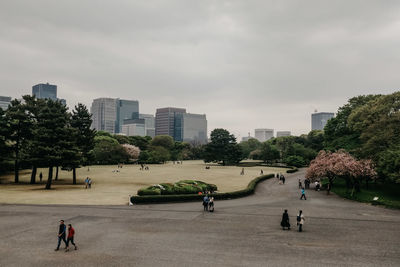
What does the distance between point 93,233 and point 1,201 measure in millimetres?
17864

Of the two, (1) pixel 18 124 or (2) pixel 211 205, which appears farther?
(1) pixel 18 124

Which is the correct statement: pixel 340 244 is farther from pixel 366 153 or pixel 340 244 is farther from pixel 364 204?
pixel 366 153

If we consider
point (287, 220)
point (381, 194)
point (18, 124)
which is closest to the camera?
point (287, 220)

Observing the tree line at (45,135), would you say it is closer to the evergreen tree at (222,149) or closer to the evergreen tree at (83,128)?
the evergreen tree at (83,128)

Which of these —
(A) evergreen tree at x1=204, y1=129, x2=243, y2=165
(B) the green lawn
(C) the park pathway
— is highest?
(A) evergreen tree at x1=204, y1=129, x2=243, y2=165

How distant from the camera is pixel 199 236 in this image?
1819 cm

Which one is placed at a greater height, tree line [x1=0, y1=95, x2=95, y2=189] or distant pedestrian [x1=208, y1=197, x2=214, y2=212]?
tree line [x1=0, y1=95, x2=95, y2=189]

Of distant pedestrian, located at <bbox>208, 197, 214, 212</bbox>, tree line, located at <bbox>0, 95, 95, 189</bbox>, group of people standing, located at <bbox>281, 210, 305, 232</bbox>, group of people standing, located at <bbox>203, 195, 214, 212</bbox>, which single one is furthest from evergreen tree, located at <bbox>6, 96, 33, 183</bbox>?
group of people standing, located at <bbox>281, 210, 305, 232</bbox>

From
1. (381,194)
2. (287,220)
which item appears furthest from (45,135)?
(381,194)

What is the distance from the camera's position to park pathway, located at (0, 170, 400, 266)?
14227 mm

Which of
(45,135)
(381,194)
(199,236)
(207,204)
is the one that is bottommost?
(199,236)

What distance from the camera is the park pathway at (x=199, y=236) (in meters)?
14.2

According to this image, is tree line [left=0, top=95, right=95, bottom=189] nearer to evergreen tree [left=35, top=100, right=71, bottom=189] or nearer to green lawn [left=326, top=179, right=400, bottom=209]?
evergreen tree [left=35, top=100, right=71, bottom=189]

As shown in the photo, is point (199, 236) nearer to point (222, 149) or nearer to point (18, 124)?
point (18, 124)
